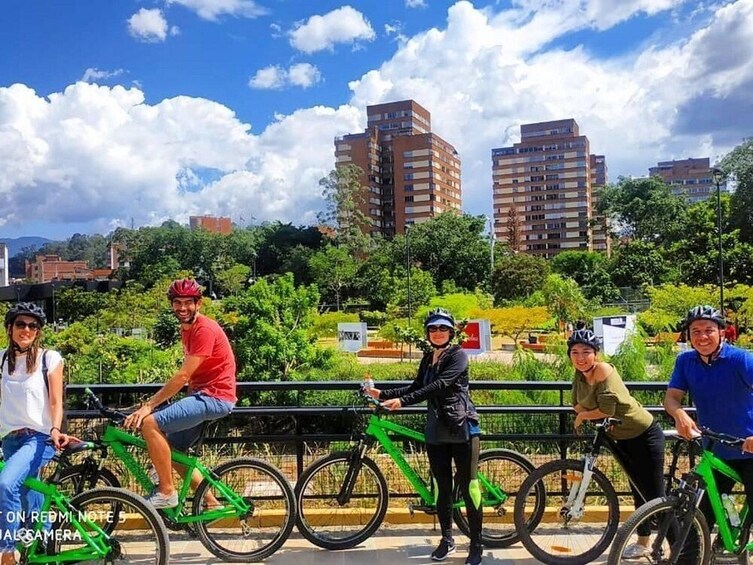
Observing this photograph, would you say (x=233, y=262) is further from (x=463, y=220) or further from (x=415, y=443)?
(x=415, y=443)

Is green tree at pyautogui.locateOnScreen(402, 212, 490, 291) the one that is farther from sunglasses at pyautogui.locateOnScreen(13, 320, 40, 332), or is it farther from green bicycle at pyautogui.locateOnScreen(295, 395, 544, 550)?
sunglasses at pyautogui.locateOnScreen(13, 320, 40, 332)

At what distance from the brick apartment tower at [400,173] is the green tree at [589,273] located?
127ft

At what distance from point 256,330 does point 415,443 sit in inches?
423

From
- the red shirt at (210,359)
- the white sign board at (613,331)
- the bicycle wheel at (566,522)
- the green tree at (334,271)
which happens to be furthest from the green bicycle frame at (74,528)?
the green tree at (334,271)

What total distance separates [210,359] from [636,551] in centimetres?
276

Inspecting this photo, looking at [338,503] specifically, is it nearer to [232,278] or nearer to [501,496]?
[501,496]

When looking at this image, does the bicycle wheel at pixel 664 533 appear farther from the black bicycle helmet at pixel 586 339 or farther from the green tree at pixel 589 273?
the green tree at pixel 589 273

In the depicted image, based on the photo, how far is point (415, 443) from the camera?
4.88 meters

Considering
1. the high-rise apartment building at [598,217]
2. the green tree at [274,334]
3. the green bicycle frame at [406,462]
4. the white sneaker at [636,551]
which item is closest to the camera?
the white sneaker at [636,551]

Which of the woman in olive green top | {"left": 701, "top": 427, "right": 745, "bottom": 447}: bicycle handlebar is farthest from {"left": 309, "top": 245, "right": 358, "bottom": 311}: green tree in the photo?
{"left": 701, "top": 427, "right": 745, "bottom": 447}: bicycle handlebar

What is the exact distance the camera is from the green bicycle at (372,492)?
441cm

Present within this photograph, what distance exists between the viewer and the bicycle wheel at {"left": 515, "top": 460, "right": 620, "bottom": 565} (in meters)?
4.26

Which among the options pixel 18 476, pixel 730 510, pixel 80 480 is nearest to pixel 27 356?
pixel 18 476

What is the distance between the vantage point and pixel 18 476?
3.45 m
